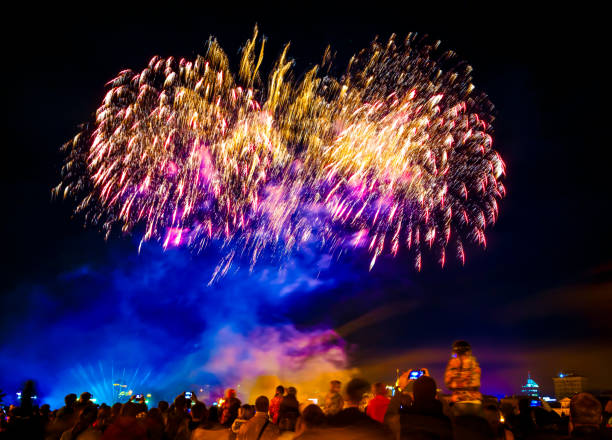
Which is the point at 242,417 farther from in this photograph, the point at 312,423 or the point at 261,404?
the point at 312,423

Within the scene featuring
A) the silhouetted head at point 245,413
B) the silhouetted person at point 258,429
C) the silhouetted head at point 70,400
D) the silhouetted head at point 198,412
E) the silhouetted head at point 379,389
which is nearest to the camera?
the silhouetted person at point 258,429

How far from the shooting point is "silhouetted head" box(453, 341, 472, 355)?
177 inches

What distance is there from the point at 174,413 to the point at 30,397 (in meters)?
2.13

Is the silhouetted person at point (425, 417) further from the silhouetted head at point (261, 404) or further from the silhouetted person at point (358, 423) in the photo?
the silhouetted head at point (261, 404)

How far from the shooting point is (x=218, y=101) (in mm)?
17453

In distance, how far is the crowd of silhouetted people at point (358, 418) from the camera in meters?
3.60

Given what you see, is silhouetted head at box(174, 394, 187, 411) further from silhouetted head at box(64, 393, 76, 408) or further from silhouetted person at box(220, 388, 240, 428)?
silhouetted head at box(64, 393, 76, 408)


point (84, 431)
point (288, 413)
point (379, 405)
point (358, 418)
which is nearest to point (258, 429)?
point (288, 413)

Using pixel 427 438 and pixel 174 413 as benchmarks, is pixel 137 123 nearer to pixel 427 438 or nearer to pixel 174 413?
pixel 174 413

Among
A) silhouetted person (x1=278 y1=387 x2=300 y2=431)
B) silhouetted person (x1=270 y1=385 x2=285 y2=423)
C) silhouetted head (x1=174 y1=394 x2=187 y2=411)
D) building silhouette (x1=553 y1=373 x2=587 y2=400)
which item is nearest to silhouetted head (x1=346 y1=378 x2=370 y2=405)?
silhouetted person (x1=278 y1=387 x2=300 y2=431)

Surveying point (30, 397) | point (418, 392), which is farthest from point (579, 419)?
point (30, 397)

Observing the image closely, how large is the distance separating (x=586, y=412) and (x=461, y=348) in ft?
3.50

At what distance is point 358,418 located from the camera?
136 inches

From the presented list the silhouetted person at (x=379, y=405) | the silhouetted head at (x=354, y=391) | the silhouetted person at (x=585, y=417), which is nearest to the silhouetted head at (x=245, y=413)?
the silhouetted head at (x=354, y=391)
